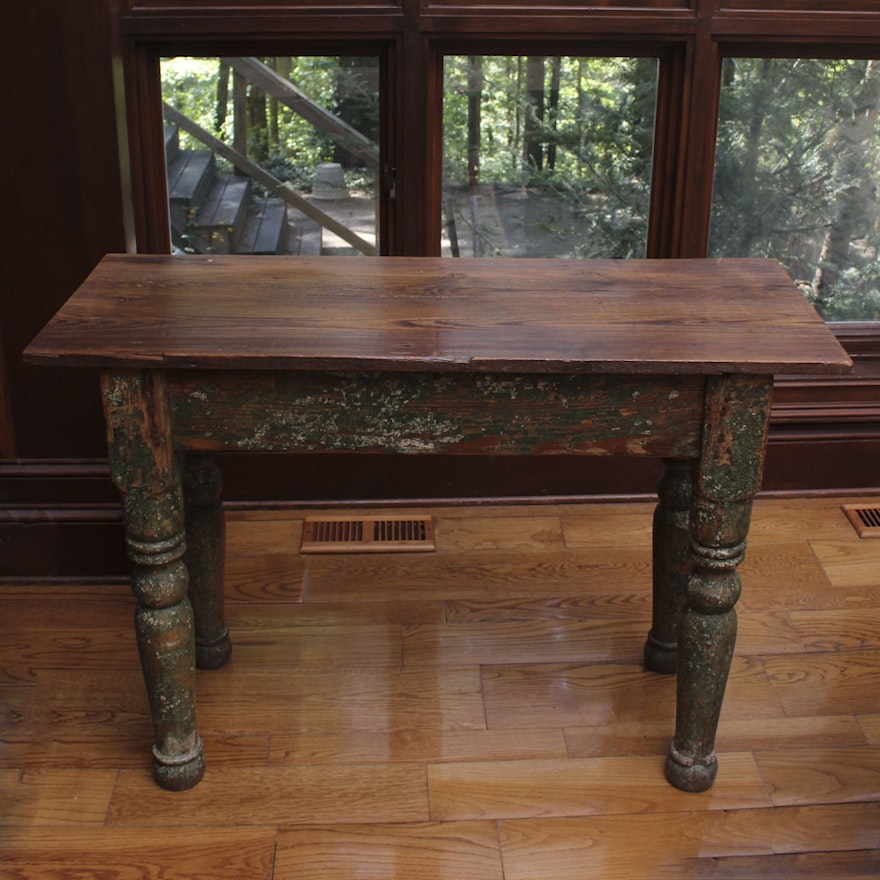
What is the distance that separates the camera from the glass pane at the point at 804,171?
9.61 feet

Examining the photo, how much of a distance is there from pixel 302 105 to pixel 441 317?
3.45 ft

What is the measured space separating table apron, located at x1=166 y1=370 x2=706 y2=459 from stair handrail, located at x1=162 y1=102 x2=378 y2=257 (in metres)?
1.11

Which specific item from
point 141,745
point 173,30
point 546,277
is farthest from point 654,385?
point 173,30

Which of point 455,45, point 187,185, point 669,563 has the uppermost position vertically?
point 455,45

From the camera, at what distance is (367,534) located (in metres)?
2.98

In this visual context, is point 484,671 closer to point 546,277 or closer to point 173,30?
point 546,277

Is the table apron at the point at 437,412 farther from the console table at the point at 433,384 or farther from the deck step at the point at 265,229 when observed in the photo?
the deck step at the point at 265,229

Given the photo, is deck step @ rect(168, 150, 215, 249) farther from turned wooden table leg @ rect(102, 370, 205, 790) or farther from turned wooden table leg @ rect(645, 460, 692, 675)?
turned wooden table leg @ rect(645, 460, 692, 675)

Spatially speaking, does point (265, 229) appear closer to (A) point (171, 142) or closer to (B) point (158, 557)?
(A) point (171, 142)

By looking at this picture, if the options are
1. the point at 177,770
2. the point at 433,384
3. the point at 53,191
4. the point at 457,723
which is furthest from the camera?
the point at 53,191

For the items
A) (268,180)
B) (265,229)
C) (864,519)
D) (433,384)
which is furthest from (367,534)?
(864,519)

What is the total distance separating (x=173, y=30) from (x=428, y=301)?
3.40ft

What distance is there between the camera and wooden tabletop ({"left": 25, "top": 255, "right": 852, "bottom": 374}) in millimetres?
1857

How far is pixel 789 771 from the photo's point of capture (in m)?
2.24
